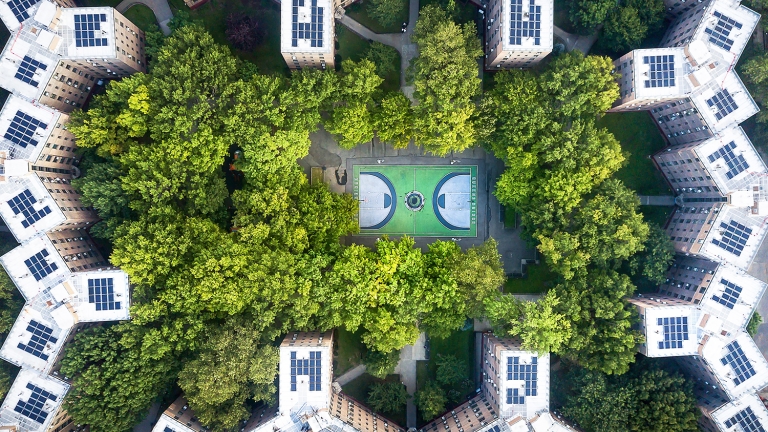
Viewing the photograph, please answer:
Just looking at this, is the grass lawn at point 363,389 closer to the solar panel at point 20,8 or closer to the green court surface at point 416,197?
the green court surface at point 416,197

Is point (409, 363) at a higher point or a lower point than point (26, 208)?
lower

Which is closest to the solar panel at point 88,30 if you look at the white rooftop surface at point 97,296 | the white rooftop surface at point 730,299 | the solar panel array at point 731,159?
the white rooftop surface at point 97,296

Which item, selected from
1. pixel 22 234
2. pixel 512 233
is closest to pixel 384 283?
pixel 512 233

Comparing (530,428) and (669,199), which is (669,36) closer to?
(669,199)

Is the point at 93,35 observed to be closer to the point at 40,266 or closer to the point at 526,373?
the point at 40,266

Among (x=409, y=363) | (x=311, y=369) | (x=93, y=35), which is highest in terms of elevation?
(x=93, y=35)

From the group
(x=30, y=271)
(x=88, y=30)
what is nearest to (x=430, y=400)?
(x=30, y=271)
